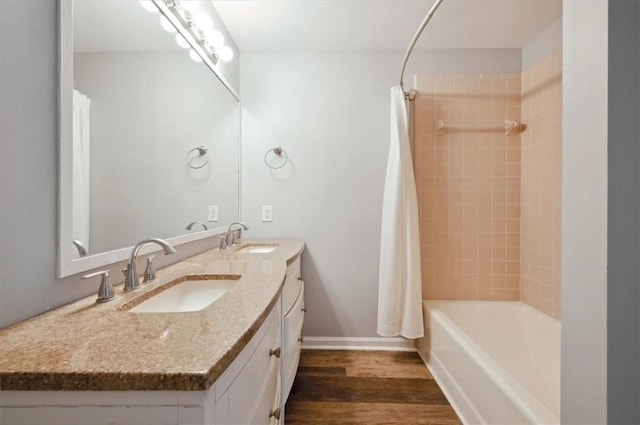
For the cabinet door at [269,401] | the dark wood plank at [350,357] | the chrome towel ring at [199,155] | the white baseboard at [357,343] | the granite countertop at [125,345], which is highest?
the chrome towel ring at [199,155]

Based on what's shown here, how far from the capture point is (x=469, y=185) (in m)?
2.23

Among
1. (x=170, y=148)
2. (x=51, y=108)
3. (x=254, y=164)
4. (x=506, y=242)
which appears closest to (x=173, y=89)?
(x=170, y=148)

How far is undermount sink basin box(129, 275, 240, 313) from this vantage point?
1006 mm

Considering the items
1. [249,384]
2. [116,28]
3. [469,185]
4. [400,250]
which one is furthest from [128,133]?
[469,185]

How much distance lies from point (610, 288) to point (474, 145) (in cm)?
189

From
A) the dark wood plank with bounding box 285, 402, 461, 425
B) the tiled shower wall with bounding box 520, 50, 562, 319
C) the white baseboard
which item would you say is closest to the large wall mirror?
the dark wood plank with bounding box 285, 402, 461, 425

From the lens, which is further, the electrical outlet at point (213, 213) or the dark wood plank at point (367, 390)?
the electrical outlet at point (213, 213)

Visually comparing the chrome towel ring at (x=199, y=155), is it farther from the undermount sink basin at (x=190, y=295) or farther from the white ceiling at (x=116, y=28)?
the undermount sink basin at (x=190, y=295)

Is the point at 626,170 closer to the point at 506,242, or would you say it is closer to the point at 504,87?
the point at 506,242

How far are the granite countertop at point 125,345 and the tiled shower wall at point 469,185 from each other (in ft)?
5.88

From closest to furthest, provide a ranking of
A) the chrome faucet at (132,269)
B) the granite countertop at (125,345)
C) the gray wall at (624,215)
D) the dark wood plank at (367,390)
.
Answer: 1. the granite countertop at (125,345)
2. the gray wall at (624,215)
3. the chrome faucet at (132,269)
4. the dark wood plank at (367,390)

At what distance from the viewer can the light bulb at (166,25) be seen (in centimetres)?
128

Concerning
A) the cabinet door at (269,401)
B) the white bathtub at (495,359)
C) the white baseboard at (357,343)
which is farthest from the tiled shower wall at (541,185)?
the cabinet door at (269,401)

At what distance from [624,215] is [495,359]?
1.67 metres
